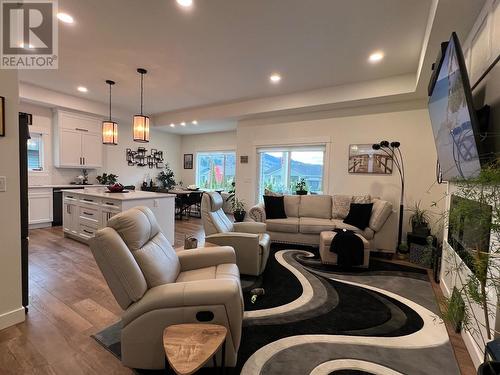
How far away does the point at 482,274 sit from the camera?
104 centimetres

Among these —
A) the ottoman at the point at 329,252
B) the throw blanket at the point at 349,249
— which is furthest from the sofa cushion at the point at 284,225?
the throw blanket at the point at 349,249

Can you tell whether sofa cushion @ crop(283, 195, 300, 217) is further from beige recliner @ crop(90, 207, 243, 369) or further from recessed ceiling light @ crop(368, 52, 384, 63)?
beige recliner @ crop(90, 207, 243, 369)

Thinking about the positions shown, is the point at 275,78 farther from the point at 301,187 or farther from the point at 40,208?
the point at 40,208

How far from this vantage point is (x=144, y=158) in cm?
766

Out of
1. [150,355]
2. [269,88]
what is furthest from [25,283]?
[269,88]

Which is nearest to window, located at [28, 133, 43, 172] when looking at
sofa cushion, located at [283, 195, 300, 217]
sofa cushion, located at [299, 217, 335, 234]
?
sofa cushion, located at [283, 195, 300, 217]

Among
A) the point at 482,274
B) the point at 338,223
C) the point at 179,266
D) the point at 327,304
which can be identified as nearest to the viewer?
the point at 482,274

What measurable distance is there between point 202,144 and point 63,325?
674 centimetres

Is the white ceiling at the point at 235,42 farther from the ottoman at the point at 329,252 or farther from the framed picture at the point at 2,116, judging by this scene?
the ottoman at the point at 329,252

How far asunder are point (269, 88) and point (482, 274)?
4.25 metres

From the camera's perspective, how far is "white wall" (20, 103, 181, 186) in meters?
5.48

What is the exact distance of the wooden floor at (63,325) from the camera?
1.61 metres

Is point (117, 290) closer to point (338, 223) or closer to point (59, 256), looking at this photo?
point (59, 256)

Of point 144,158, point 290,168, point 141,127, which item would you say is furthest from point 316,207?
point 144,158
